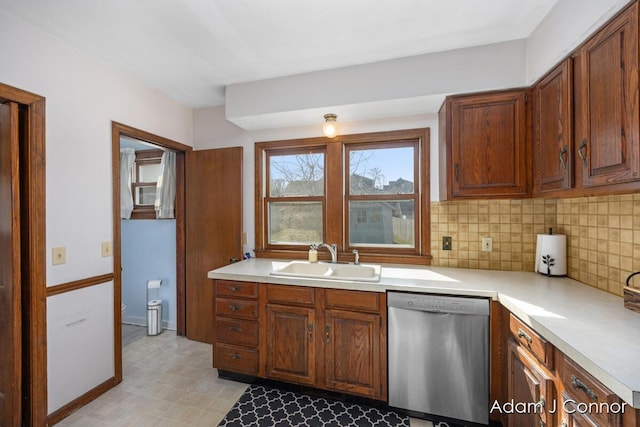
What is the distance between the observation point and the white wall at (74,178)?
170cm

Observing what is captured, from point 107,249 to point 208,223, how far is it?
91 cm

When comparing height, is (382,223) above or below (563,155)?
below

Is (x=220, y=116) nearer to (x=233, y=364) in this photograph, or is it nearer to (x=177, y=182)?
(x=177, y=182)

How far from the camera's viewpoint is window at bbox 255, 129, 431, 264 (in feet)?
8.10

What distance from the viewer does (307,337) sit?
6.64ft

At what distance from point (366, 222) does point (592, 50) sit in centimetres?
179

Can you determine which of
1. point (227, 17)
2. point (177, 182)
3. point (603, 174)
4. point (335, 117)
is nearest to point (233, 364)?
point (177, 182)

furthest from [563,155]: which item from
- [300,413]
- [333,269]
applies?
[300,413]

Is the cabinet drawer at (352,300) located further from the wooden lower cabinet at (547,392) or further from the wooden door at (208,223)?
the wooden door at (208,223)

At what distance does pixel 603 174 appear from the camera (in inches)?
50.3

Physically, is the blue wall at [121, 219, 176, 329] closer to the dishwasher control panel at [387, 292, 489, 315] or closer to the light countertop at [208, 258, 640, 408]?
the light countertop at [208, 258, 640, 408]

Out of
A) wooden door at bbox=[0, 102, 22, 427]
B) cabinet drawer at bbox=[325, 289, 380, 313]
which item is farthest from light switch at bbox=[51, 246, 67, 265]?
cabinet drawer at bbox=[325, 289, 380, 313]

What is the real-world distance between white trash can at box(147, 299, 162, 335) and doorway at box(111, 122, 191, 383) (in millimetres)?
180

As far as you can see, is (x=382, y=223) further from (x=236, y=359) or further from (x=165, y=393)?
(x=165, y=393)
